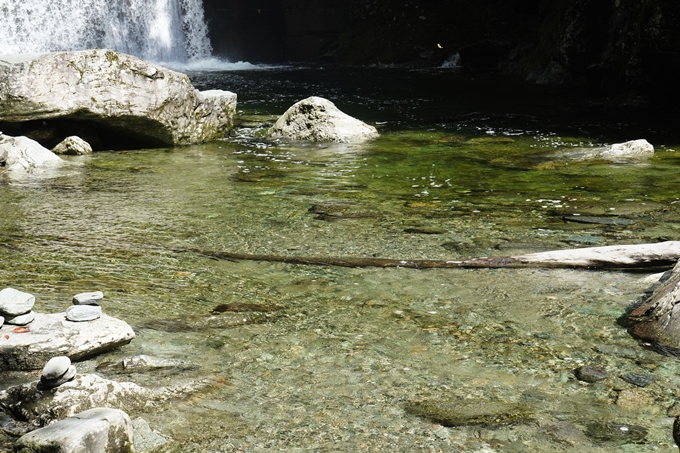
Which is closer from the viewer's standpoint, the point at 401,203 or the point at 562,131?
the point at 401,203

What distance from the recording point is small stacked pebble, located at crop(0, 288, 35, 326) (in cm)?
350

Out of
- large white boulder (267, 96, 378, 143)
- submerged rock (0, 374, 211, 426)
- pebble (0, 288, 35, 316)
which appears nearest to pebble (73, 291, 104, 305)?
pebble (0, 288, 35, 316)

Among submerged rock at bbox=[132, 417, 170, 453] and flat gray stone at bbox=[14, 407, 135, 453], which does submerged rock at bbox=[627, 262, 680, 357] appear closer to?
submerged rock at bbox=[132, 417, 170, 453]

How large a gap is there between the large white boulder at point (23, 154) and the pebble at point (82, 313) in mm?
5268

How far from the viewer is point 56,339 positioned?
3.43 metres

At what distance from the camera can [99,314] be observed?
3678 millimetres

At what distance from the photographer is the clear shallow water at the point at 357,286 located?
3.03 metres

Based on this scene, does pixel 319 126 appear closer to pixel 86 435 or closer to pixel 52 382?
pixel 52 382

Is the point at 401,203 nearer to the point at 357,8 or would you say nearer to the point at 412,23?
the point at 412,23

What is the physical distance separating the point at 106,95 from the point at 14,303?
654cm

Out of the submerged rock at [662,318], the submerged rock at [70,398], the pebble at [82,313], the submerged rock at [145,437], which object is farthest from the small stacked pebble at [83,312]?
the submerged rock at [662,318]

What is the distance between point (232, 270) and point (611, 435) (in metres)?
2.70

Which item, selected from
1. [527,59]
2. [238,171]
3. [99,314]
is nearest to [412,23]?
[527,59]

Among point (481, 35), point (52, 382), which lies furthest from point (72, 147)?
point (481, 35)
